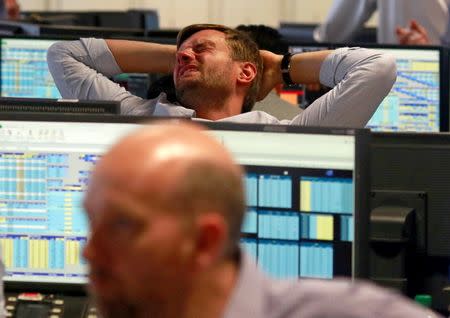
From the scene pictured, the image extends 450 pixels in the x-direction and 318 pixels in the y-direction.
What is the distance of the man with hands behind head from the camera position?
9.62 feet

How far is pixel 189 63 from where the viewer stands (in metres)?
3.04

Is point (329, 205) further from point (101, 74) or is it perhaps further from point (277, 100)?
point (277, 100)

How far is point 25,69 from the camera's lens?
4.59 meters

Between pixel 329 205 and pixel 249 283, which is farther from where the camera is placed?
pixel 329 205

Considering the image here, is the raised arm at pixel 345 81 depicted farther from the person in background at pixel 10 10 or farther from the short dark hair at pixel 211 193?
the person in background at pixel 10 10

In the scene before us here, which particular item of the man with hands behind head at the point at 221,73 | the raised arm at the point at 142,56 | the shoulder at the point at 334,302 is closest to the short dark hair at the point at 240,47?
the man with hands behind head at the point at 221,73

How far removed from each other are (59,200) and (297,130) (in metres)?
0.46

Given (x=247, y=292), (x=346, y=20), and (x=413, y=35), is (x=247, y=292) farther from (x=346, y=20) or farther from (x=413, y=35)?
(x=346, y=20)

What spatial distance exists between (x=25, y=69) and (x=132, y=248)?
3.44 metres

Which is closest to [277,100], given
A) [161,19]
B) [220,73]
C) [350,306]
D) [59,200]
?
[220,73]

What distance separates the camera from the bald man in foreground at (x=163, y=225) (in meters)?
1.25

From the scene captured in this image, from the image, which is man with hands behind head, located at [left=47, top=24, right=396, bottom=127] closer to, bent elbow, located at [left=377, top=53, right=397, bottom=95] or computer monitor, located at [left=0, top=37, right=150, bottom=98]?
bent elbow, located at [left=377, top=53, right=397, bottom=95]

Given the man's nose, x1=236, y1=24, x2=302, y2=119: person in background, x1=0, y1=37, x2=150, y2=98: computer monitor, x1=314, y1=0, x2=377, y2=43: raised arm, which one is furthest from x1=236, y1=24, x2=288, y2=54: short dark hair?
x1=314, y1=0, x2=377, y2=43: raised arm

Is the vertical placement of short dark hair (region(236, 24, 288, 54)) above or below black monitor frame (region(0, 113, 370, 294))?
above
